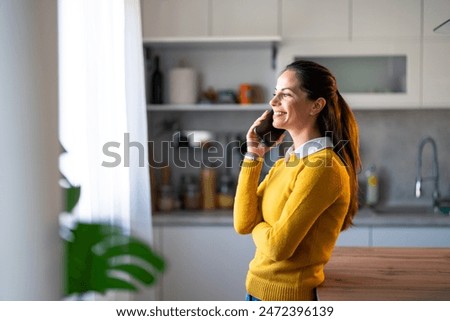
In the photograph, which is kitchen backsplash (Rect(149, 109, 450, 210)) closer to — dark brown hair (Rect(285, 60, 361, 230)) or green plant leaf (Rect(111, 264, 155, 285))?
dark brown hair (Rect(285, 60, 361, 230))

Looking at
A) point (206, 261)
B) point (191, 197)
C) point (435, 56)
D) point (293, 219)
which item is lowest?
point (206, 261)

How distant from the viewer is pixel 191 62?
2574 mm

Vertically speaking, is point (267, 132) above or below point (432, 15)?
below

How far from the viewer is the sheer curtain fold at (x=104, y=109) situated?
921 millimetres

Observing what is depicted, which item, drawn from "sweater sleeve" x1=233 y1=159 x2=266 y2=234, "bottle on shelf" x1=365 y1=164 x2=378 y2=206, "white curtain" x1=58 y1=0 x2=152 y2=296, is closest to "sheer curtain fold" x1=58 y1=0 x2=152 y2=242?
"white curtain" x1=58 y1=0 x2=152 y2=296

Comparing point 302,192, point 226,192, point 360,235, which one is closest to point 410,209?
point 360,235

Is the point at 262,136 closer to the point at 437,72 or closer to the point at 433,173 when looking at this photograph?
the point at 437,72

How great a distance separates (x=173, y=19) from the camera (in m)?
2.37

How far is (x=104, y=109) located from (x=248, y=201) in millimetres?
432

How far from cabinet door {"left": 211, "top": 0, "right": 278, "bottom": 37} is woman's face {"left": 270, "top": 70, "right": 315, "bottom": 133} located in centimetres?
131
